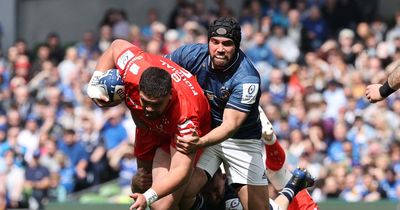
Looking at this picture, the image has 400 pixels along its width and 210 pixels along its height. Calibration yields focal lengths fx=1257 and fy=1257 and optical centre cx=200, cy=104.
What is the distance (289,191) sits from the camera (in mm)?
12023

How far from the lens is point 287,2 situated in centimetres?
2041

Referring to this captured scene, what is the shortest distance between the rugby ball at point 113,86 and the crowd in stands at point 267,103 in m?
4.76

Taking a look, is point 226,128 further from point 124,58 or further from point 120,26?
point 120,26

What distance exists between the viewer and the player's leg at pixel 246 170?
11070 mm

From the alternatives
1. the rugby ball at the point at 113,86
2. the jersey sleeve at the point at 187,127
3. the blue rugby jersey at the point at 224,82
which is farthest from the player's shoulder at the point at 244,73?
the rugby ball at the point at 113,86

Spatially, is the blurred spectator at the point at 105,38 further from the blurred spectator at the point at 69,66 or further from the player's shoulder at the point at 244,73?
the player's shoulder at the point at 244,73

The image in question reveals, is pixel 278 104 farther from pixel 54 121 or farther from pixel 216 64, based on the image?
pixel 216 64

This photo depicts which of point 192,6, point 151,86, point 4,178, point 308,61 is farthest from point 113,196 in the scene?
point 151,86

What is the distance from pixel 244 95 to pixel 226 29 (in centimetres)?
57

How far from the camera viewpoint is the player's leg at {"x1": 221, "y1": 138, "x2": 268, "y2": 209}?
11070 mm

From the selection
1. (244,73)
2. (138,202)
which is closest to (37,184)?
(244,73)

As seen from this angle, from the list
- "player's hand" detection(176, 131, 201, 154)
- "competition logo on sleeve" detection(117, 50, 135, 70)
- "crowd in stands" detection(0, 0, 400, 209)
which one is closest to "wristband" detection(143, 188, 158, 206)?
"player's hand" detection(176, 131, 201, 154)

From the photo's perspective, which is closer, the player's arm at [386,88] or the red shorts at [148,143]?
the player's arm at [386,88]

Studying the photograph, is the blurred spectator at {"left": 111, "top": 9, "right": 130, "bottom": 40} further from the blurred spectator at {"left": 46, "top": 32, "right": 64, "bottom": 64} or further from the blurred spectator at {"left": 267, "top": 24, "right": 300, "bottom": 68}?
the blurred spectator at {"left": 267, "top": 24, "right": 300, "bottom": 68}
